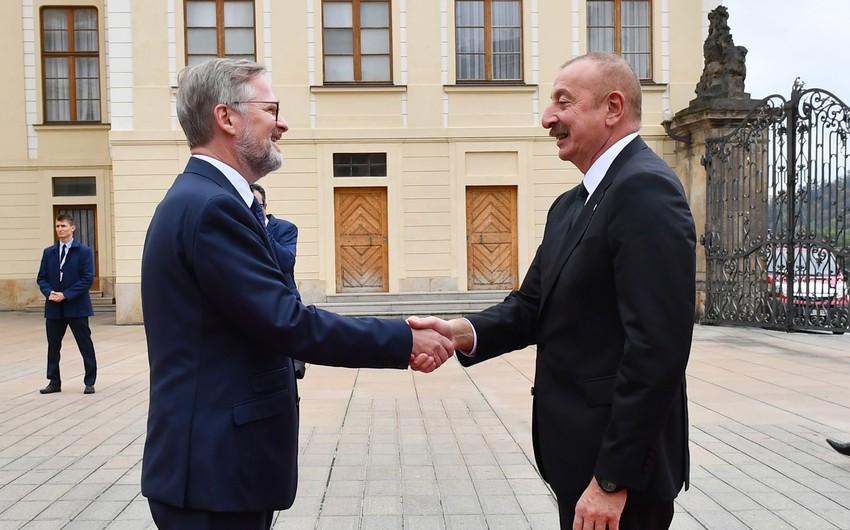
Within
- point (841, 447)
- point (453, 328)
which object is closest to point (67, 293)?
point (453, 328)

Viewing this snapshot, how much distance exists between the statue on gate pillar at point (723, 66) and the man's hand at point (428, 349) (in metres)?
15.0

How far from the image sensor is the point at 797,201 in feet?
45.4

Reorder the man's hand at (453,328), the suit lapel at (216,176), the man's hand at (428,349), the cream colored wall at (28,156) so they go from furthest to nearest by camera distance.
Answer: the cream colored wall at (28,156) → the man's hand at (453,328) → the man's hand at (428,349) → the suit lapel at (216,176)

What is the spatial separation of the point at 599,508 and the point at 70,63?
2326 centimetres

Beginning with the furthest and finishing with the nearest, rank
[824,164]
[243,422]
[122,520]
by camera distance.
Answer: [824,164]
[122,520]
[243,422]

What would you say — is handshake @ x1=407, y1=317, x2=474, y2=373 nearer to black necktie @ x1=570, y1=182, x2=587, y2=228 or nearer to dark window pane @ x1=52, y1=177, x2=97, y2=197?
black necktie @ x1=570, y1=182, x2=587, y2=228

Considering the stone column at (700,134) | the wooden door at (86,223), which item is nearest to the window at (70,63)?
the wooden door at (86,223)

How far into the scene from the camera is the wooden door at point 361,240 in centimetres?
1862

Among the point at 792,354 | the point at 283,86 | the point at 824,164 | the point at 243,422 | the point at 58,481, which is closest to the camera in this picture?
the point at 243,422

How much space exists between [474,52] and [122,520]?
15663 mm

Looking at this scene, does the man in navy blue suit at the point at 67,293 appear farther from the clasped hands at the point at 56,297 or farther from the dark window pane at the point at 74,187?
the dark window pane at the point at 74,187

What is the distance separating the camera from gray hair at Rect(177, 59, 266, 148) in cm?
265

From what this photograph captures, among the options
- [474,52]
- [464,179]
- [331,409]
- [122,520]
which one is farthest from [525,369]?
[474,52]

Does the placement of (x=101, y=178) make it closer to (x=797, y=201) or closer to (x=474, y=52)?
(x=474, y=52)
